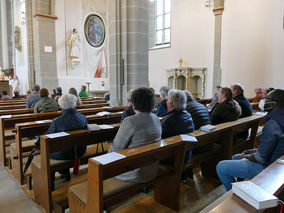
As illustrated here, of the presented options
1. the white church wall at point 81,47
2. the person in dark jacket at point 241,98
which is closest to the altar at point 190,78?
the white church wall at point 81,47

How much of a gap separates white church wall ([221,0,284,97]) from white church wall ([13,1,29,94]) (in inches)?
409

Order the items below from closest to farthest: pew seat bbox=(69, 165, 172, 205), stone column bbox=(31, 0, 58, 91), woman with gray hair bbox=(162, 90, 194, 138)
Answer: pew seat bbox=(69, 165, 172, 205)
woman with gray hair bbox=(162, 90, 194, 138)
stone column bbox=(31, 0, 58, 91)

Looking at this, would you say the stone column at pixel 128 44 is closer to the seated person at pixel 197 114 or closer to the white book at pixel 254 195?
the seated person at pixel 197 114

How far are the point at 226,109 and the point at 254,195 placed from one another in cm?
243

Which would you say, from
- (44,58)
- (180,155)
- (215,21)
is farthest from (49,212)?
(215,21)

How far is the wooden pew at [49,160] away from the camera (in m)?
2.33

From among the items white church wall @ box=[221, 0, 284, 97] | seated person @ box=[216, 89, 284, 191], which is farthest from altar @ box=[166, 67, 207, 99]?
seated person @ box=[216, 89, 284, 191]

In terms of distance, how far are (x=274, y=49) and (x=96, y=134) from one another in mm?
9978

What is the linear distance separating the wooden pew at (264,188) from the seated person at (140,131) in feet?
2.57

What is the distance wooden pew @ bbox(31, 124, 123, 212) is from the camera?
2326 mm

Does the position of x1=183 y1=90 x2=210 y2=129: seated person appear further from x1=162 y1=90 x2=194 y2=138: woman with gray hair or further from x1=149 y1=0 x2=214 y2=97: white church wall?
x1=149 y1=0 x2=214 y2=97: white church wall

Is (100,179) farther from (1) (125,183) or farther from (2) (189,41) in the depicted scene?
(2) (189,41)

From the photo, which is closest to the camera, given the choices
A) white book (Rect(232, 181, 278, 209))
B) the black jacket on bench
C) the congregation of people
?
white book (Rect(232, 181, 278, 209))

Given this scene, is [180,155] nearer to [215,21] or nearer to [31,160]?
[31,160]
